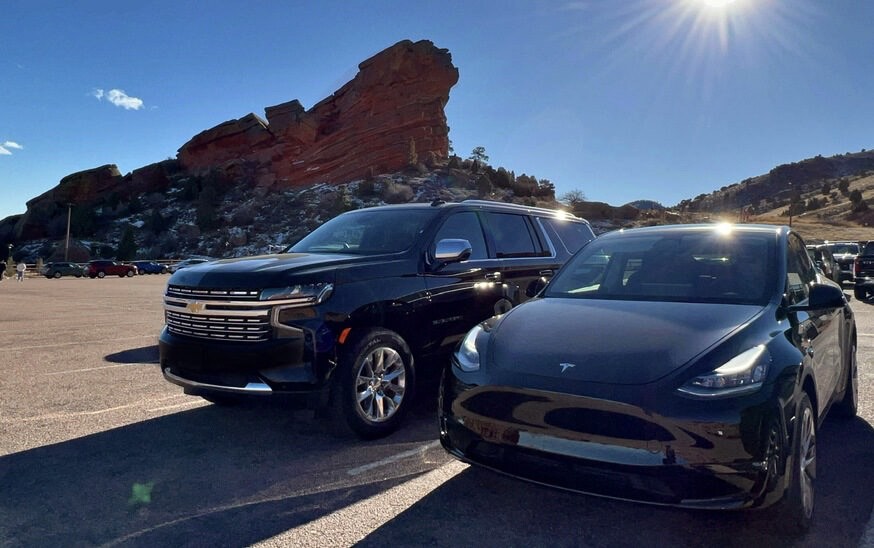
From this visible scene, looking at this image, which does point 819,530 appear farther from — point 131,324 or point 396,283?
point 131,324

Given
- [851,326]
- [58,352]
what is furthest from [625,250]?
[58,352]

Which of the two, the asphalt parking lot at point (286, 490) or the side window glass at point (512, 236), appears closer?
the asphalt parking lot at point (286, 490)

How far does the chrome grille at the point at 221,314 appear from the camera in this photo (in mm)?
4207

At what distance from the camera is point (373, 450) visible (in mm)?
4305

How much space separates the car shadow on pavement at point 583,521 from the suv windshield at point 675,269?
122 centimetres

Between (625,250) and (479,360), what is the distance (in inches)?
71.0

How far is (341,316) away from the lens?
433 cm

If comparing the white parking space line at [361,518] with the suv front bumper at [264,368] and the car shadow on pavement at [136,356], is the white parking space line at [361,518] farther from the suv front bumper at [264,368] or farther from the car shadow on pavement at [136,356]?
the car shadow on pavement at [136,356]

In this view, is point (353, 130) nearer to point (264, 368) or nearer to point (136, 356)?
point (136, 356)

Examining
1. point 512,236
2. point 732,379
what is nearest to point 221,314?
point 512,236

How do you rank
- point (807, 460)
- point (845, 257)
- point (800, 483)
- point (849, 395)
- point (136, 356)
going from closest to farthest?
point (800, 483) → point (807, 460) → point (849, 395) → point (136, 356) → point (845, 257)

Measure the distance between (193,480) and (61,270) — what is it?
4732 cm

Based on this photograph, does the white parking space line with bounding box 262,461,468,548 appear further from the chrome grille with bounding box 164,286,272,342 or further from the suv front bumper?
the chrome grille with bounding box 164,286,272,342

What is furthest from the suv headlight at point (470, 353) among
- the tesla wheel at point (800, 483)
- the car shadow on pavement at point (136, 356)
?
the car shadow on pavement at point (136, 356)
